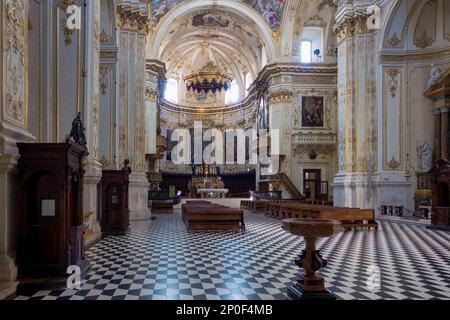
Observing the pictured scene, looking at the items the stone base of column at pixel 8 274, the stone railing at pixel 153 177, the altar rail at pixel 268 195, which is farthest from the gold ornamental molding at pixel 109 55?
the altar rail at pixel 268 195

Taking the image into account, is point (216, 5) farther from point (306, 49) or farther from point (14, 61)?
point (14, 61)

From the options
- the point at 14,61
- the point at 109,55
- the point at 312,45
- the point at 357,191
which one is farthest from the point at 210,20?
the point at 14,61

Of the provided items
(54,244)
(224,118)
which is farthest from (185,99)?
(54,244)

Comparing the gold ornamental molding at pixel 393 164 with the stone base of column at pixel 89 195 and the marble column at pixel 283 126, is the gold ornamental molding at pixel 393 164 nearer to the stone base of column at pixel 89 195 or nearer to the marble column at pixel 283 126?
the marble column at pixel 283 126

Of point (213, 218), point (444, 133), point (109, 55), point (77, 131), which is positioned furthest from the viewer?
point (444, 133)

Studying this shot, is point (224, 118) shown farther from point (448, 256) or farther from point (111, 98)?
point (448, 256)

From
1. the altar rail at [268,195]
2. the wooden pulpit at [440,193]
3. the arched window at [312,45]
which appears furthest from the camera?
the arched window at [312,45]

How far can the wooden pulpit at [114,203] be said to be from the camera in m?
11.0

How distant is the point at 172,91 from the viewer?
38.6 meters

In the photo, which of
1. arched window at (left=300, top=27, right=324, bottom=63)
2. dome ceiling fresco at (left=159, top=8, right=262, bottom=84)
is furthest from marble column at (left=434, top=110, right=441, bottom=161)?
dome ceiling fresco at (left=159, top=8, right=262, bottom=84)

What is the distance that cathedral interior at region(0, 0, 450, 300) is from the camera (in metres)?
5.45

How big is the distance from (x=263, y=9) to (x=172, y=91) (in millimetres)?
14122

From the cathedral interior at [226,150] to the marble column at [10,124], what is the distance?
1.1 inches

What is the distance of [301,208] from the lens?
13.9 metres
